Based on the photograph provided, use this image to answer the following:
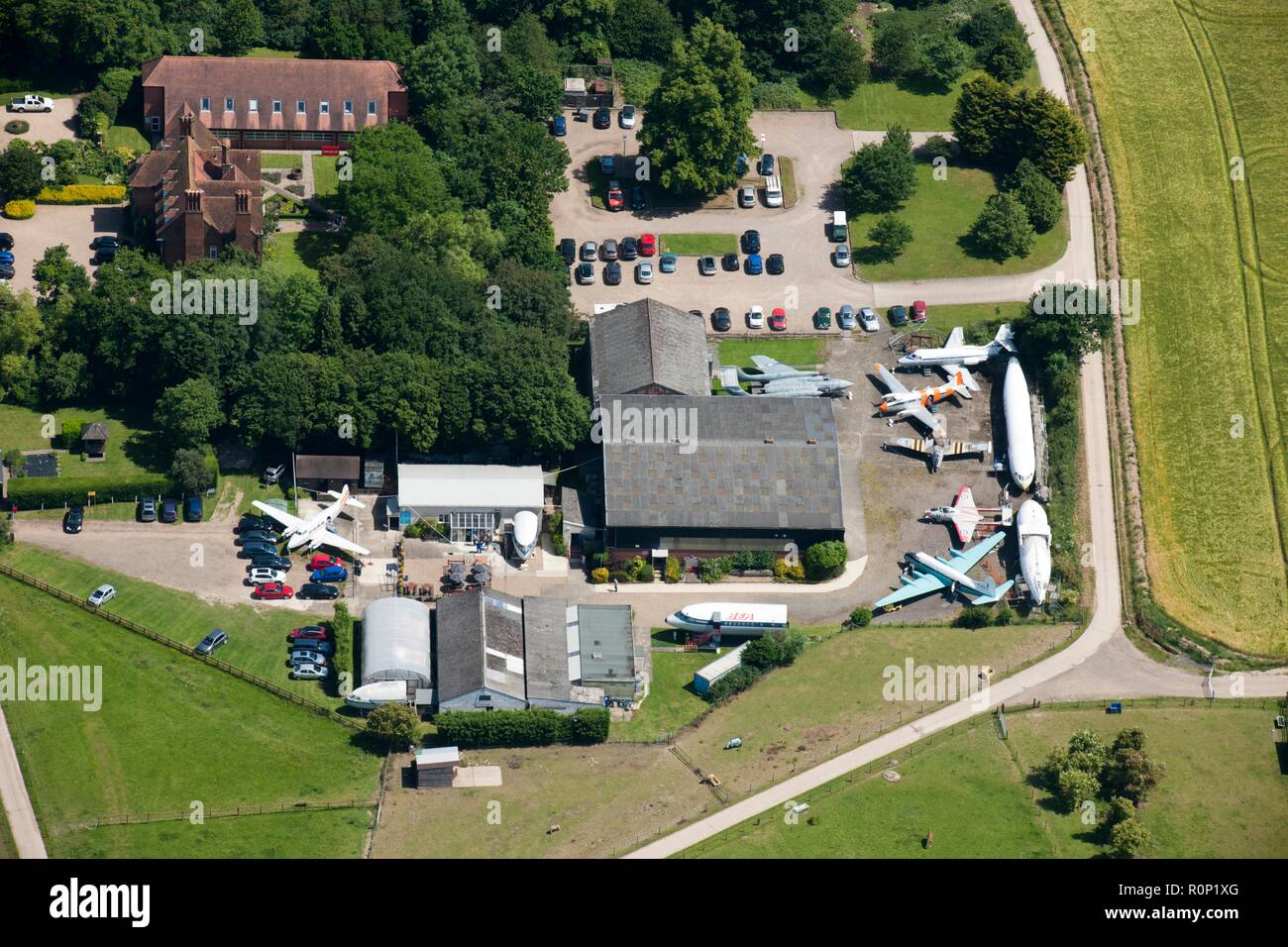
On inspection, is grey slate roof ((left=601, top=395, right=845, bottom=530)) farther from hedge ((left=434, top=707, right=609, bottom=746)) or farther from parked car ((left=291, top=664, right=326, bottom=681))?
parked car ((left=291, top=664, right=326, bottom=681))

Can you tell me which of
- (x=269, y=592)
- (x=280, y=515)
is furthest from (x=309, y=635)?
(x=280, y=515)

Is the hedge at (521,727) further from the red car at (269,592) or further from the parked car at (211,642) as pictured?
the parked car at (211,642)

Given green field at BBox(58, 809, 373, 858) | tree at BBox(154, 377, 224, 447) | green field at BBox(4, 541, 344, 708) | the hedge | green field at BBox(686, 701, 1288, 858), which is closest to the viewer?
green field at BBox(58, 809, 373, 858)

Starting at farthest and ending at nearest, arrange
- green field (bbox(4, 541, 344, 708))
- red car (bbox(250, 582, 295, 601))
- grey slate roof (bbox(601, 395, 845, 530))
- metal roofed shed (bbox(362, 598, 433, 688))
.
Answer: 1. grey slate roof (bbox(601, 395, 845, 530))
2. red car (bbox(250, 582, 295, 601))
3. green field (bbox(4, 541, 344, 708))
4. metal roofed shed (bbox(362, 598, 433, 688))

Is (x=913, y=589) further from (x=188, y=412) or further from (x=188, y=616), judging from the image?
(x=188, y=412)

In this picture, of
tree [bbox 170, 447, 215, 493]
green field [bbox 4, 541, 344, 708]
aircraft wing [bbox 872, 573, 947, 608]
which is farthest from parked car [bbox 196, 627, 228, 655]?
aircraft wing [bbox 872, 573, 947, 608]

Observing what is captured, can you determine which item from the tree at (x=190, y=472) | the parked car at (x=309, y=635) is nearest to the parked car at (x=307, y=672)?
the parked car at (x=309, y=635)
